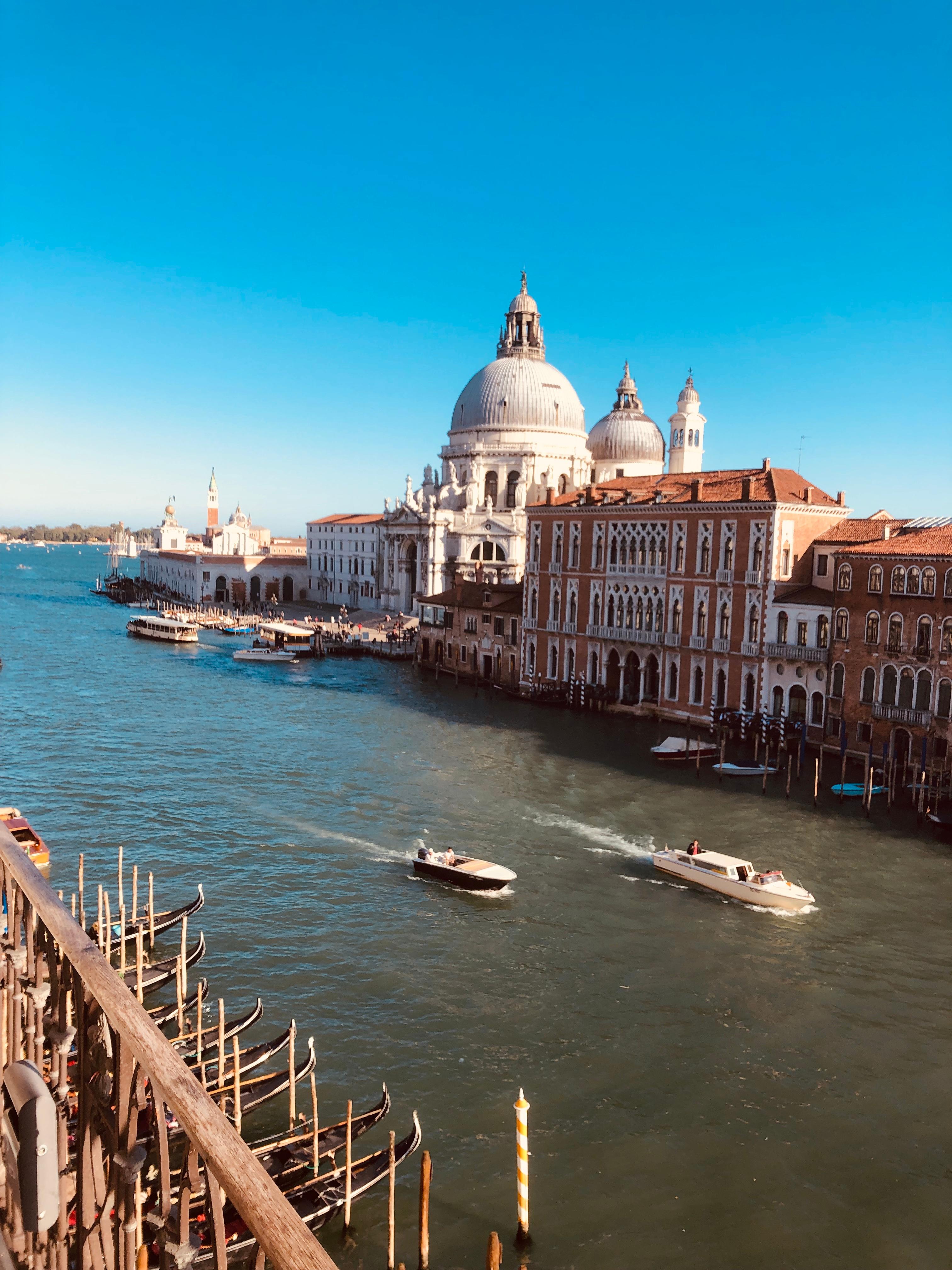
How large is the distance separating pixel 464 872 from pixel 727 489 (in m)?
23.8

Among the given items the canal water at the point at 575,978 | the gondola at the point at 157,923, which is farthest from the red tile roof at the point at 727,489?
the gondola at the point at 157,923

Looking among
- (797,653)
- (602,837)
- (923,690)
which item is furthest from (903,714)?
(602,837)

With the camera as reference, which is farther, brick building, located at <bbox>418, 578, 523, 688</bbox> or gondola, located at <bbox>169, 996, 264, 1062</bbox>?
brick building, located at <bbox>418, 578, 523, 688</bbox>

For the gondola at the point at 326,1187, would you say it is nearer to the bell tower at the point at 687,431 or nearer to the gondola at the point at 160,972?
the gondola at the point at 160,972

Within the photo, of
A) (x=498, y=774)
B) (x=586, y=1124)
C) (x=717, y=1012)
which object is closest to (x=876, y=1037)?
(x=717, y=1012)

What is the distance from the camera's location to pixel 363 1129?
37.3 feet

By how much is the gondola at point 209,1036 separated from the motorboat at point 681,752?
69.9 feet

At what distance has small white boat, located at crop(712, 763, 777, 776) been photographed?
31438 millimetres

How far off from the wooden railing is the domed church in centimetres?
6999

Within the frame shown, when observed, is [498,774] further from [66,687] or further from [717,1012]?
[66,687]

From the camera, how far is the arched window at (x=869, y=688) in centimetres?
3134

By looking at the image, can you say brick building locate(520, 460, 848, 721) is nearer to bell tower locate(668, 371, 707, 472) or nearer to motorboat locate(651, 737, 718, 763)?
motorboat locate(651, 737, 718, 763)

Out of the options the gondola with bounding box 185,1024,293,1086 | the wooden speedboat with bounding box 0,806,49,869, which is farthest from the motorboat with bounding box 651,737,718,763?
the gondola with bounding box 185,1024,293,1086

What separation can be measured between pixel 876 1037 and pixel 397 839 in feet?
38.8
